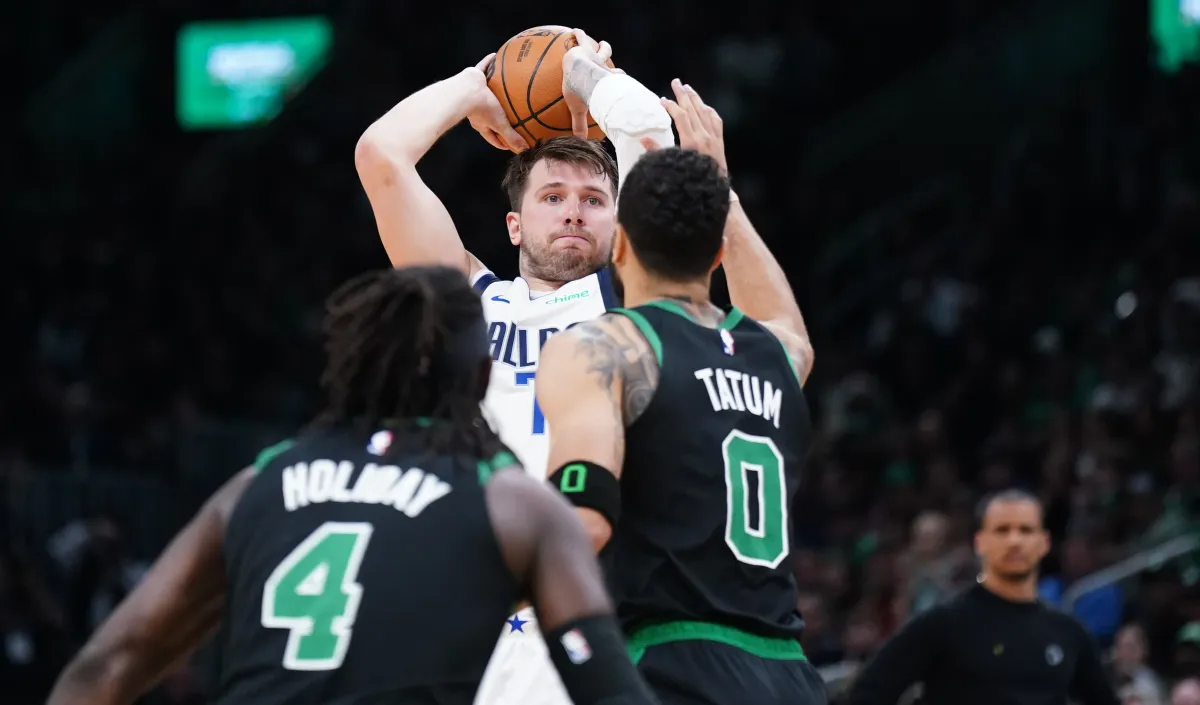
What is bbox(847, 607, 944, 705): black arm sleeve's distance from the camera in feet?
25.9

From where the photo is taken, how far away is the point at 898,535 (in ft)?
40.9

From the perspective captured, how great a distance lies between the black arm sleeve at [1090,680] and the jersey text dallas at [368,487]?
5285mm

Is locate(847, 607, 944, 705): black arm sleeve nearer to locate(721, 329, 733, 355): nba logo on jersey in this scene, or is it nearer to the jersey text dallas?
locate(721, 329, 733, 355): nba logo on jersey

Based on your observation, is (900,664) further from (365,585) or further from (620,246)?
(365,585)

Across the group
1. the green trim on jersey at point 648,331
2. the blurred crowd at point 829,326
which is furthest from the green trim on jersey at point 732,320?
the blurred crowd at point 829,326

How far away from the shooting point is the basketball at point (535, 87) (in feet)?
19.3

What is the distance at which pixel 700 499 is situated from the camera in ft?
14.6

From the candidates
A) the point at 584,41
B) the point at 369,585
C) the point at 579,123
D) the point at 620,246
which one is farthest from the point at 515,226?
the point at 369,585

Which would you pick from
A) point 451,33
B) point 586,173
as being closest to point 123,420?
point 451,33

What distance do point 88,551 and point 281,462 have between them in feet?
34.5

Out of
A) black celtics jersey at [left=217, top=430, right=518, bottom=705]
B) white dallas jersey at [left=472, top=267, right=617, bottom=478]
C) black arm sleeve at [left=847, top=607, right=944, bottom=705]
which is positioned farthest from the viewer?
black arm sleeve at [left=847, top=607, right=944, bottom=705]

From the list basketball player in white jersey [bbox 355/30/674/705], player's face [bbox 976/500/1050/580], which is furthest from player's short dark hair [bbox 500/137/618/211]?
player's face [bbox 976/500/1050/580]

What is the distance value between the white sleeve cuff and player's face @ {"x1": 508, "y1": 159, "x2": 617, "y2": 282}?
51cm

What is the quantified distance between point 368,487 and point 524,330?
234 centimetres
